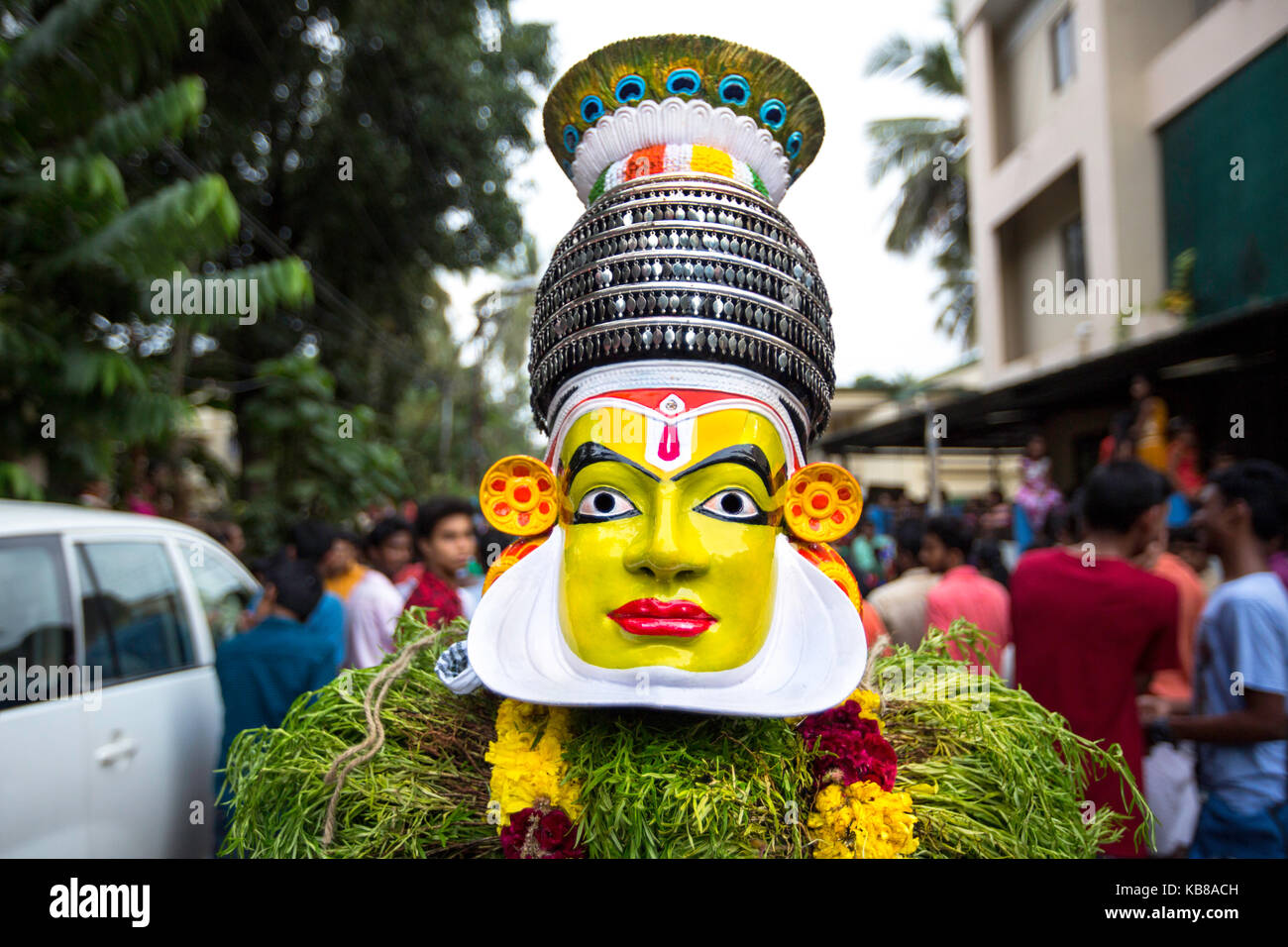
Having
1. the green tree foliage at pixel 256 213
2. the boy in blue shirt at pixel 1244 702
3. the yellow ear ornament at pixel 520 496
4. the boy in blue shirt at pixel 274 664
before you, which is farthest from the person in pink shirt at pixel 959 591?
the green tree foliage at pixel 256 213

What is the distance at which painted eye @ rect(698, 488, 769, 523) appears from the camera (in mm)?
1687

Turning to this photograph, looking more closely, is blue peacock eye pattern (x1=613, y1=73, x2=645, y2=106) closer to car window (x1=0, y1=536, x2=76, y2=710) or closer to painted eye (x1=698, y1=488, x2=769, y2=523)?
painted eye (x1=698, y1=488, x2=769, y2=523)

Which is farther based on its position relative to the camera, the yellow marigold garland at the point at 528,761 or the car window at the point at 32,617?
the car window at the point at 32,617

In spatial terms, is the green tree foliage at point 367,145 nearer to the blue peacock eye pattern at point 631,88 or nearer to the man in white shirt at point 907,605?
the man in white shirt at point 907,605

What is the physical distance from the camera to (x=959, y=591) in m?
3.79

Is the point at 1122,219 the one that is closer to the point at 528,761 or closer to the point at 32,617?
the point at 528,761

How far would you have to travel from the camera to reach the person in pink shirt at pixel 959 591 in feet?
12.2

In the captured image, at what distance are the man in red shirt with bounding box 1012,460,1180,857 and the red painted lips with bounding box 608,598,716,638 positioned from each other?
5.35 feet

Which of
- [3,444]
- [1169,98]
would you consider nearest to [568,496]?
[3,444]

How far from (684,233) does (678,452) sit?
0.45m

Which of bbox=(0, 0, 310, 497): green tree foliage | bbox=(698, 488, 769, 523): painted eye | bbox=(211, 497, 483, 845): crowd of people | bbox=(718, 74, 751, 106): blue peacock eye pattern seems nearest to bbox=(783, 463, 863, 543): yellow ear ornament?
bbox=(698, 488, 769, 523): painted eye

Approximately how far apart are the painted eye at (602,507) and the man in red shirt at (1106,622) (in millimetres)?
1779

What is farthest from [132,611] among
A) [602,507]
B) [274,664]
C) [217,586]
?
[602,507]
